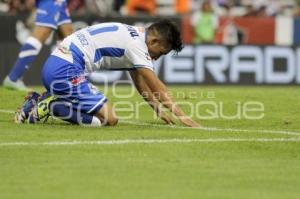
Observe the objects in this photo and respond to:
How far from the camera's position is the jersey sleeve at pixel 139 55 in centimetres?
1144

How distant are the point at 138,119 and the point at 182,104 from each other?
5.77ft

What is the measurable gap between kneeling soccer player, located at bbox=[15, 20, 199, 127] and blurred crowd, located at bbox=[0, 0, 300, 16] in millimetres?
12043

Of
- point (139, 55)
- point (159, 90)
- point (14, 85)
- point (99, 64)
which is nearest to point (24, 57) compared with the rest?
point (14, 85)

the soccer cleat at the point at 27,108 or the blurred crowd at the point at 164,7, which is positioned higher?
the blurred crowd at the point at 164,7

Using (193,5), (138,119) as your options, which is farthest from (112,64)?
(193,5)

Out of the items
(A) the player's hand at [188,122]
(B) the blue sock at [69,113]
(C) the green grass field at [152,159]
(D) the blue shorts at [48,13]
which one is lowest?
(C) the green grass field at [152,159]

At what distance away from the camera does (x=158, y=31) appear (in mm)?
11508

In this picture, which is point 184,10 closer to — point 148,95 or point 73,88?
point 148,95

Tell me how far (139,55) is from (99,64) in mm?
547

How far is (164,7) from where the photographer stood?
3023 cm

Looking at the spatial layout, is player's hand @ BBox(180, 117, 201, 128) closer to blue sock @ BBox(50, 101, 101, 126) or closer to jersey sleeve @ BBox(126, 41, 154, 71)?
jersey sleeve @ BBox(126, 41, 154, 71)

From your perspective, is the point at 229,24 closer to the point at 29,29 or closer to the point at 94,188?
the point at 29,29

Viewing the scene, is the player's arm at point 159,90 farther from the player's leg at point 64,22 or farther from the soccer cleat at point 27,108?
the player's leg at point 64,22

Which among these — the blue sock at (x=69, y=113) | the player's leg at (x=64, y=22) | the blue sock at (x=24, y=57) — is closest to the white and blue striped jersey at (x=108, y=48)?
the blue sock at (x=69, y=113)
